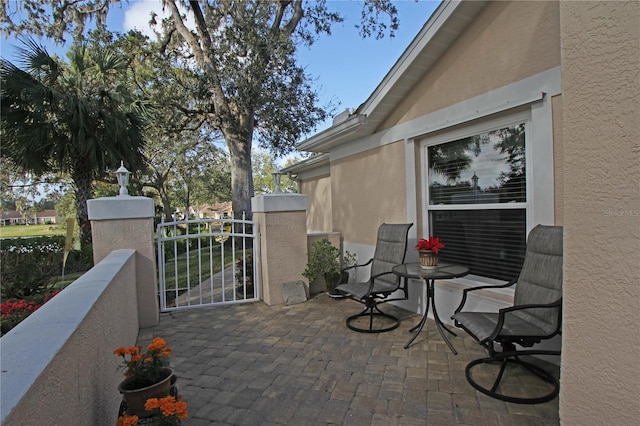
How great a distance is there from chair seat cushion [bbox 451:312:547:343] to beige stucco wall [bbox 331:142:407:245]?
2118mm

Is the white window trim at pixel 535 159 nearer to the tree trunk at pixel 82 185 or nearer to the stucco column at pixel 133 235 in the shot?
the stucco column at pixel 133 235

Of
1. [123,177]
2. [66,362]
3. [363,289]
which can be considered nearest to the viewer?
[66,362]

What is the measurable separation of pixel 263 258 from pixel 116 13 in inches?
405

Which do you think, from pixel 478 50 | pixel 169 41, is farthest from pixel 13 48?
pixel 478 50

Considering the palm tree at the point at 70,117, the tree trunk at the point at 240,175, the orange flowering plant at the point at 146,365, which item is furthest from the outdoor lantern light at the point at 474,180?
the palm tree at the point at 70,117

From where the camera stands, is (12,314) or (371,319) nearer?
(12,314)

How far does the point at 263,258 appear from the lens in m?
5.30

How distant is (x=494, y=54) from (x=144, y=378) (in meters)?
4.26

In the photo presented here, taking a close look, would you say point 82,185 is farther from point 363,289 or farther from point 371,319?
point 371,319

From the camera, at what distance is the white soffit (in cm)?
369

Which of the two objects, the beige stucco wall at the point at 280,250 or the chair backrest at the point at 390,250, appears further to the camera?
the beige stucco wall at the point at 280,250

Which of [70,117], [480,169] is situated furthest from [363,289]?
[70,117]

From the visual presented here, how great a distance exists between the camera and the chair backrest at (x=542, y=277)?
262cm

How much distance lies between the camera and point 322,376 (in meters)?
2.94
